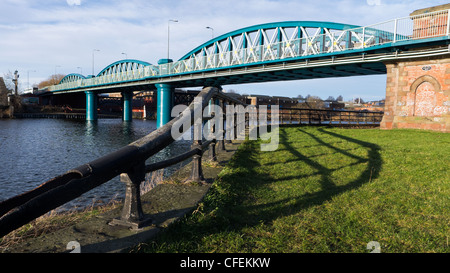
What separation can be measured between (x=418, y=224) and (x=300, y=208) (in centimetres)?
115

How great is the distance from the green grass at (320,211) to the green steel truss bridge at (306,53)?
1594cm

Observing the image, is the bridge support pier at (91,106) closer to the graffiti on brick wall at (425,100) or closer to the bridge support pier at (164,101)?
the bridge support pier at (164,101)

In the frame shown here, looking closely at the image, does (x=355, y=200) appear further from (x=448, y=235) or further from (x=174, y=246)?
(x=174, y=246)

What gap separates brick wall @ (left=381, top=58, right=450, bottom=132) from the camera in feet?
54.9

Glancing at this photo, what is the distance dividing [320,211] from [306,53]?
2610 cm

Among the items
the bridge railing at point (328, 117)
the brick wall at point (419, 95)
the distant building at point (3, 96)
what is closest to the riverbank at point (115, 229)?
the bridge railing at point (328, 117)

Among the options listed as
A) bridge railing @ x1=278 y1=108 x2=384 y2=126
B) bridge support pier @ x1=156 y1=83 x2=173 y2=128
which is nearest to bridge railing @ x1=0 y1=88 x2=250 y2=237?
bridge railing @ x1=278 y1=108 x2=384 y2=126

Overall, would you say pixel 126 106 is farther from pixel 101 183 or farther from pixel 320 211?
pixel 101 183

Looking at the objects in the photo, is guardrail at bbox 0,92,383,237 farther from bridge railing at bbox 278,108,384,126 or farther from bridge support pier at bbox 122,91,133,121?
bridge support pier at bbox 122,91,133,121

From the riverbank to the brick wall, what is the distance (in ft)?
59.0

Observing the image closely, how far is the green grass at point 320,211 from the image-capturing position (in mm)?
2441

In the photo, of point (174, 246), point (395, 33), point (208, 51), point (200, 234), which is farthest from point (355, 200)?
point (208, 51)

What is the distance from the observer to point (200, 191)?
3691 mm

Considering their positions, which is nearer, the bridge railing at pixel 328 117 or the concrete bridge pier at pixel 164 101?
the bridge railing at pixel 328 117
